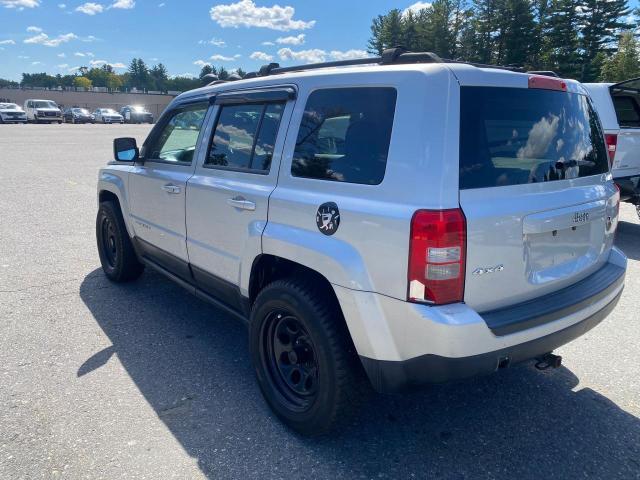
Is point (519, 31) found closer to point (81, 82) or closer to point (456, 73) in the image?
point (456, 73)

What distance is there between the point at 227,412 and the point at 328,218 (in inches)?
54.3

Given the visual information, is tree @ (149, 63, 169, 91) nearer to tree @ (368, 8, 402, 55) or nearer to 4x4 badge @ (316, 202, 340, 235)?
tree @ (368, 8, 402, 55)

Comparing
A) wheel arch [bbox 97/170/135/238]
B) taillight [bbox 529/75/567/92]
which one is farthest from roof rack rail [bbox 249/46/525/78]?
wheel arch [bbox 97/170/135/238]

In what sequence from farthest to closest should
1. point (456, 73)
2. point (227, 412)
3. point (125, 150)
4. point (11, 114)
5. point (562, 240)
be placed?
point (11, 114) < point (125, 150) < point (227, 412) < point (562, 240) < point (456, 73)

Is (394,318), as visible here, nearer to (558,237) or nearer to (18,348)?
(558,237)

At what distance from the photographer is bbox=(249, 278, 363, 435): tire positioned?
2459 millimetres

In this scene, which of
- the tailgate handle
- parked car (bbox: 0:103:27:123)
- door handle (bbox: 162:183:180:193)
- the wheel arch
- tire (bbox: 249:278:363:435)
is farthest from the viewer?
parked car (bbox: 0:103:27:123)

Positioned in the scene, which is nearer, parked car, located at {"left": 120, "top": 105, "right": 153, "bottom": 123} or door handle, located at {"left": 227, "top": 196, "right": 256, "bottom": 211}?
door handle, located at {"left": 227, "top": 196, "right": 256, "bottom": 211}

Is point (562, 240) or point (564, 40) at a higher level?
point (564, 40)

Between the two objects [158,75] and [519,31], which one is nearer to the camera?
[519,31]

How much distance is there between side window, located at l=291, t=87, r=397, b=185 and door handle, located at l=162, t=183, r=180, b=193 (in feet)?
4.32

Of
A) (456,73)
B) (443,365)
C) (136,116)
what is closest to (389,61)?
(456,73)

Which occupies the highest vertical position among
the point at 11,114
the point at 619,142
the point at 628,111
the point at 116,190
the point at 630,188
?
the point at 11,114

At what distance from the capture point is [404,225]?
6.95 ft
